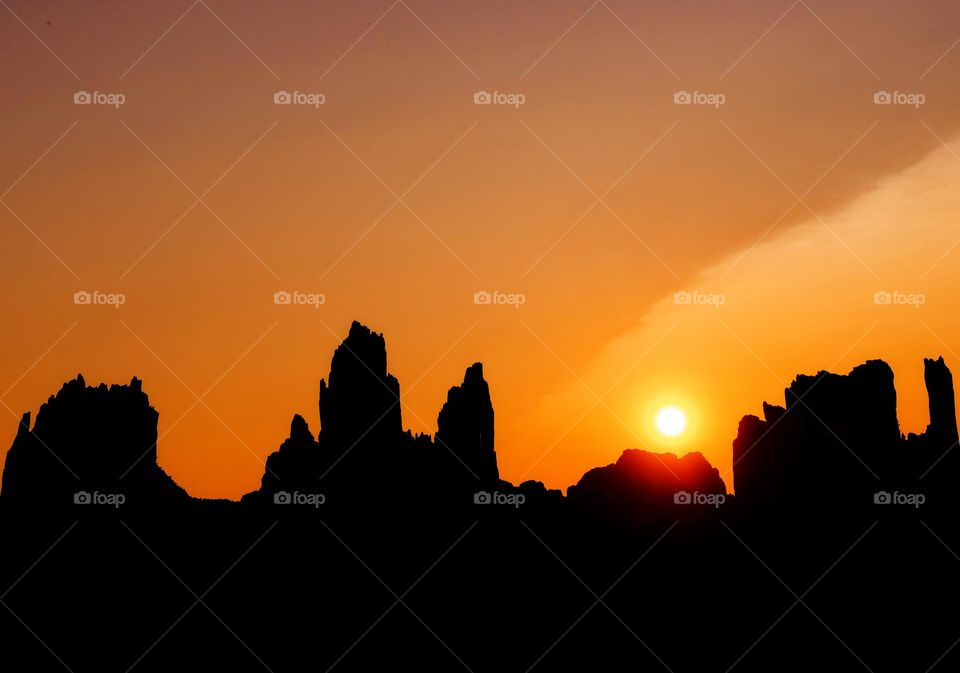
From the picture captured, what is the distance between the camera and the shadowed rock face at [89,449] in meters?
101

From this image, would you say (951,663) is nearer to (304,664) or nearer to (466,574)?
(466,574)

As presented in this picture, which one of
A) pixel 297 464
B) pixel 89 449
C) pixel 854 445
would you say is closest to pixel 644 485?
pixel 854 445

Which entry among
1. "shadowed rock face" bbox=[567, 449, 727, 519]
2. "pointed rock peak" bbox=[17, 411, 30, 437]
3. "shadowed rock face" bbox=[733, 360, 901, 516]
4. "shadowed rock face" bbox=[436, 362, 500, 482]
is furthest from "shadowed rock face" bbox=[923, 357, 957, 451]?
"pointed rock peak" bbox=[17, 411, 30, 437]

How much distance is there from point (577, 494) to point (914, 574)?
33272 mm

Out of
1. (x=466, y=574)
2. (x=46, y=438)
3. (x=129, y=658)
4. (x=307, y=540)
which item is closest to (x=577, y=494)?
(x=466, y=574)

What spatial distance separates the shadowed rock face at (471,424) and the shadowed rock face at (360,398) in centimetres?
510

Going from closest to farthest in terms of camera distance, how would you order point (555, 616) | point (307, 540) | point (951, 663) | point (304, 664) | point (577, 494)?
point (951, 663)
point (304, 664)
point (555, 616)
point (307, 540)
point (577, 494)

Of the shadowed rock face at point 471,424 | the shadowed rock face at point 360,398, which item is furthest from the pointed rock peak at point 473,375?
the shadowed rock face at point 360,398

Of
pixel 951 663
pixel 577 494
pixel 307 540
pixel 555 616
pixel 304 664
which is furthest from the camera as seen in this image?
pixel 577 494

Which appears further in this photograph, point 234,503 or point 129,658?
point 234,503

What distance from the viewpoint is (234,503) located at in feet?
334

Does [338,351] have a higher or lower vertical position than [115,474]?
higher

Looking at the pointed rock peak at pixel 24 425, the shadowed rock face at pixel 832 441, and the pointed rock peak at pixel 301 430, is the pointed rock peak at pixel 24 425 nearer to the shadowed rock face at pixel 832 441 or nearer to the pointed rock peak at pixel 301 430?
the pointed rock peak at pixel 301 430

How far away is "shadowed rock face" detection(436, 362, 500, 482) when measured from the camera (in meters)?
102
